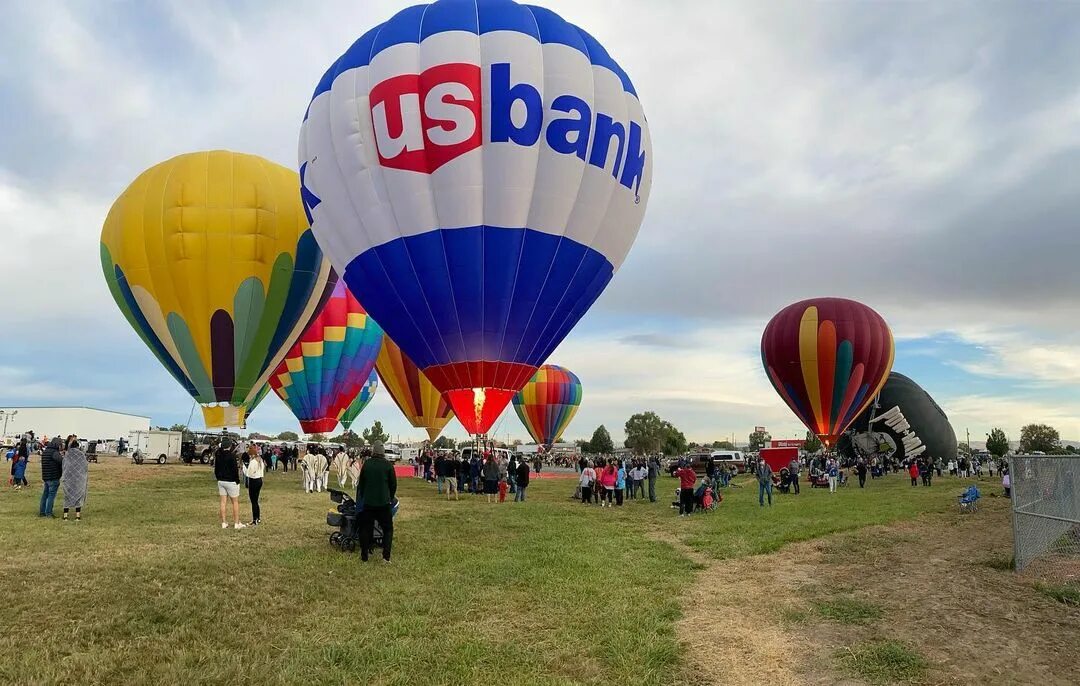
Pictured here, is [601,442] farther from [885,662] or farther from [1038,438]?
[885,662]

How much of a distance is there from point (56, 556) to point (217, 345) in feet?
45.0

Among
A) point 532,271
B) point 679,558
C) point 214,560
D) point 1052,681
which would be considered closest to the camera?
point 1052,681

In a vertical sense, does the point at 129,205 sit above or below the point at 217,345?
above

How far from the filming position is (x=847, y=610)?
721 centimetres

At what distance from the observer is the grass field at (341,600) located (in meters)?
5.41

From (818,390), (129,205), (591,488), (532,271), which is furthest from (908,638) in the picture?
(818,390)

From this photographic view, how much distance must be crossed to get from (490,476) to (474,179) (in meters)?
8.98

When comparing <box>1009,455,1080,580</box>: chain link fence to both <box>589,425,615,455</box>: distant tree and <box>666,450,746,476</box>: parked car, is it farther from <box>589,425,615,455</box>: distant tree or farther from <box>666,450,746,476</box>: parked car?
<box>589,425,615,455</box>: distant tree

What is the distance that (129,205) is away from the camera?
848 inches

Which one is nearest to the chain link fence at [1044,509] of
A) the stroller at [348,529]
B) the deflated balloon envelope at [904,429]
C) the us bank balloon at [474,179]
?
the stroller at [348,529]

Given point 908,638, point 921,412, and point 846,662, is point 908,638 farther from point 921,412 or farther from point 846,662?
point 921,412

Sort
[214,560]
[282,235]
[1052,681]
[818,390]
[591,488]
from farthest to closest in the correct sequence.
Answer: [818,390] < [282,235] < [591,488] < [214,560] < [1052,681]

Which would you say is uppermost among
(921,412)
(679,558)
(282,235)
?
(282,235)

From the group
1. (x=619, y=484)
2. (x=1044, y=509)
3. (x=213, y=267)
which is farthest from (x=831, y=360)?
(x=213, y=267)
